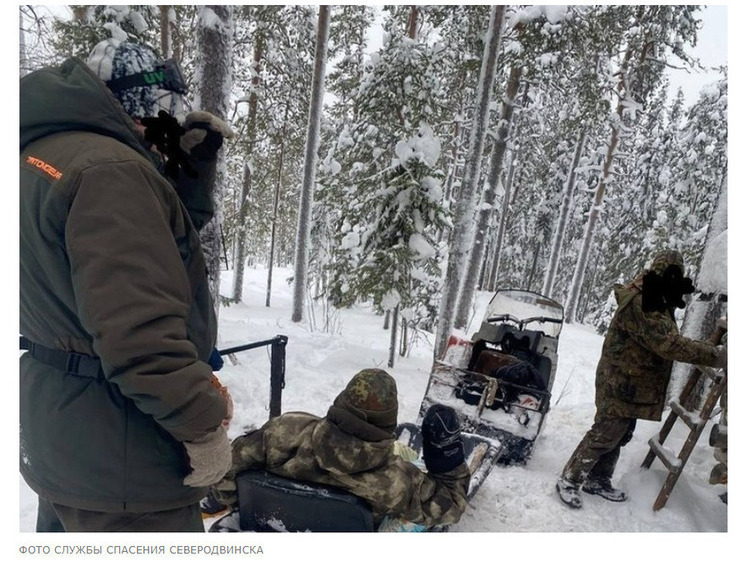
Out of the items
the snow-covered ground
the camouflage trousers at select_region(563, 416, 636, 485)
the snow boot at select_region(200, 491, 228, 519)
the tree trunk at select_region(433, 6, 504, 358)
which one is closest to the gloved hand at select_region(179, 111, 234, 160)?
the snow boot at select_region(200, 491, 228, 519)

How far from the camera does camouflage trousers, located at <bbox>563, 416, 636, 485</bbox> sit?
13.1 feet

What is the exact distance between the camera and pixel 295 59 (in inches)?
501

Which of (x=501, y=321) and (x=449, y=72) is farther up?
(x=449, y=72)

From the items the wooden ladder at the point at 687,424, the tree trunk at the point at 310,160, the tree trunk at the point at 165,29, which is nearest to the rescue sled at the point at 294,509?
the wooden ladder at the point at 687,424

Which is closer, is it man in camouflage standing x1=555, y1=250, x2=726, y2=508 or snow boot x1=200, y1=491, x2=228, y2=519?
snow boot x1=200, y1=491, x2=228, y2=519

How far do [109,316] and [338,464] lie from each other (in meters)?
1.60

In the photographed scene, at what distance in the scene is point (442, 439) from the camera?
303 cm

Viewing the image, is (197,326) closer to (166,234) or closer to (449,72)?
(166,234)

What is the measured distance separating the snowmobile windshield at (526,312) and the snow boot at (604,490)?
236 cm

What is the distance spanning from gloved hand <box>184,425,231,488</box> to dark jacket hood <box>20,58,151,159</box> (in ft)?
3.57

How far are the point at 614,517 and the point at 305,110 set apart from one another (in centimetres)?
1252

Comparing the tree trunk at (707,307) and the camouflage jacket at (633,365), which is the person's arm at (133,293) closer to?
the camouflage jacket at (633,365)

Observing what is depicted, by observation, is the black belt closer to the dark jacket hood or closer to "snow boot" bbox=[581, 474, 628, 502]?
the dark jacket hood

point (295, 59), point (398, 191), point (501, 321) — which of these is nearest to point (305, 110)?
point (295, 59)
